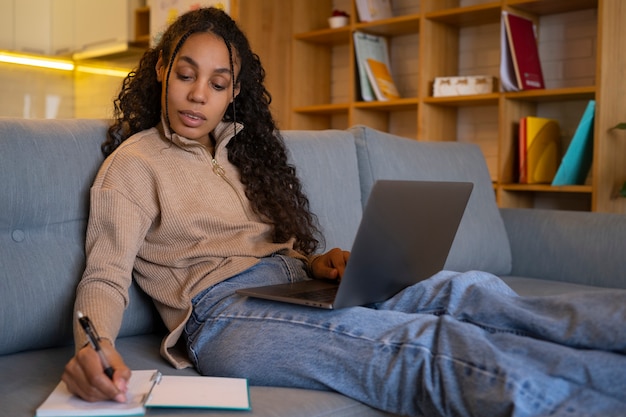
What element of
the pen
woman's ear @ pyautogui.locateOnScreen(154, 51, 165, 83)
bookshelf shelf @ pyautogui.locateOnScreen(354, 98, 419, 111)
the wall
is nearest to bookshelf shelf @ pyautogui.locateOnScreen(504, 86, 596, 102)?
the wall

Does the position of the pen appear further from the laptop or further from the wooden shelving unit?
the wooden shelving unit

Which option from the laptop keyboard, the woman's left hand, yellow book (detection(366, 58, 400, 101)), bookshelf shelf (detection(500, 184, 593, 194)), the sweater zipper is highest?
yellow book (detection(366, 58, 400, 101))

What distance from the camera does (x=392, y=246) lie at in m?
1.27

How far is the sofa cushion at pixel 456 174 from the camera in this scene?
2.20 metres

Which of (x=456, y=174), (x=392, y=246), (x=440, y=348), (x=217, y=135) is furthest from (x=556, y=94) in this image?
(x=440, y=348)

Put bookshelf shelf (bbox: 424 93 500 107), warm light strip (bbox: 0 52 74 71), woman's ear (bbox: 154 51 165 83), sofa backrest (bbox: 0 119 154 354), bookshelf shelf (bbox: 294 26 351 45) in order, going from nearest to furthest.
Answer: sofa backrest (bbox: 0 119 154 354) → woman's ear (bbox: 154 51 165 83) → bookshelf shelf (bbox: 424 93 500 107) → warm light strip (bbox: 0 52 74 71) → bookshelf shelf (bbox: 294 26 351 45)

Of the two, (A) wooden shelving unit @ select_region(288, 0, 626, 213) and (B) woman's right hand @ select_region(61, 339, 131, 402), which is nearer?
(B) woman's right hand @ select_region(61, 339, 131, 402)

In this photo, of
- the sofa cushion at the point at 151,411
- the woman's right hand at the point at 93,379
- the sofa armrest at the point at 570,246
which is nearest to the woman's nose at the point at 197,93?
the sofa cushion at the point at 151,411

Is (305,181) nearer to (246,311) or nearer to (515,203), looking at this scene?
(246,311)

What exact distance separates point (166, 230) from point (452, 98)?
2011mm

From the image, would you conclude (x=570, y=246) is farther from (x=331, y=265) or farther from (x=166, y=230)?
(x=166, y=230)

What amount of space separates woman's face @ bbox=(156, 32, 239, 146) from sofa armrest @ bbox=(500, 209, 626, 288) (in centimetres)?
126

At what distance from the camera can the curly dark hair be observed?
1624 millimetres

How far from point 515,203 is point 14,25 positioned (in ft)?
7.40
